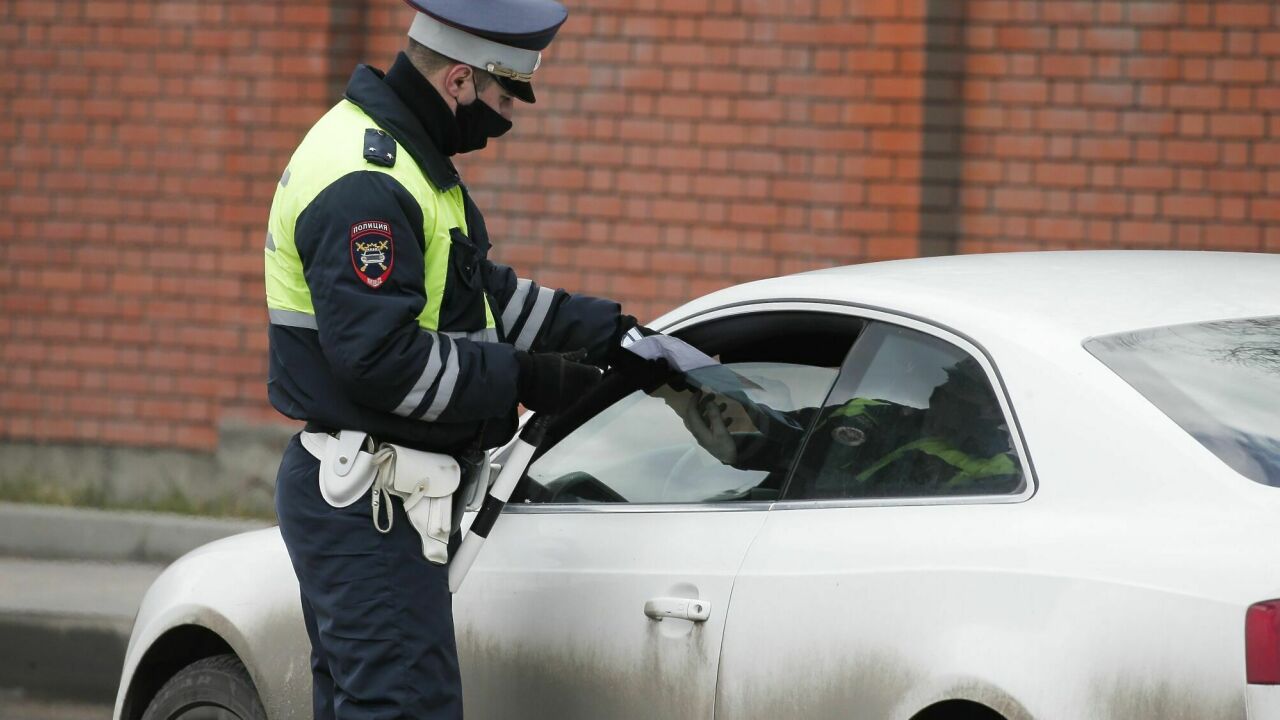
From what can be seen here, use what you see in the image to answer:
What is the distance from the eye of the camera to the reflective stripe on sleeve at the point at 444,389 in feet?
10.1

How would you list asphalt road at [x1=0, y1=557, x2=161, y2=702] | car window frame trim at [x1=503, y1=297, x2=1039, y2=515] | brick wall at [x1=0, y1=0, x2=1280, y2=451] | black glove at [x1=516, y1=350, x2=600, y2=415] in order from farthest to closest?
brick wall at [x1=0, y1=0, x2=1280, y2=451]
asphalt road at [x1=0, y1=557, x2=161, y2=702]
black glove at [x1=516, y1=350, x2=600, y2=415]
car window frame trim at [x1=503, y1=297, x2=1039, y2=515]

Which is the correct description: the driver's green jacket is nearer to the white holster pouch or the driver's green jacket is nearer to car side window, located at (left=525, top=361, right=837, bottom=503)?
the white holster pouch

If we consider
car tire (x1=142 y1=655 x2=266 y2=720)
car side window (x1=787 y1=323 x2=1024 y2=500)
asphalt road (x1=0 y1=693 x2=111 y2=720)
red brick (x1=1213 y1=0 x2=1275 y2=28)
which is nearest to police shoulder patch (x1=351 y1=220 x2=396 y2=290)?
car side window (x1=787 y1=323 x2=1024 y2=500)

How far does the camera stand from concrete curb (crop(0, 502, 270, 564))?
23.9 ft

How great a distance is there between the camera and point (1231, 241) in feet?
21.6

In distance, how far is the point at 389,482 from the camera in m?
3.13

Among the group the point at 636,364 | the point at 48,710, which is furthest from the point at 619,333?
the point at 48,710

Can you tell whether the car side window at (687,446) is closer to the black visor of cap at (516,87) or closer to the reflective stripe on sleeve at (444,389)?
the reflective stripe on sleeve at (444,389)

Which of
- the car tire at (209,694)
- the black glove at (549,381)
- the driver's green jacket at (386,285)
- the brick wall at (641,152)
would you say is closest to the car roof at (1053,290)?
the black glove at (549,381)

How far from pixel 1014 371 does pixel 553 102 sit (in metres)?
4.69

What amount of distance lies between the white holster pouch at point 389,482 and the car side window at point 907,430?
2.17 feet

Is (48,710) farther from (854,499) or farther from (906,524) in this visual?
(906,524)

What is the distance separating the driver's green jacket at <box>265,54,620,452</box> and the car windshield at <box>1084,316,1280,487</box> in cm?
113

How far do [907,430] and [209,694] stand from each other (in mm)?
1724
